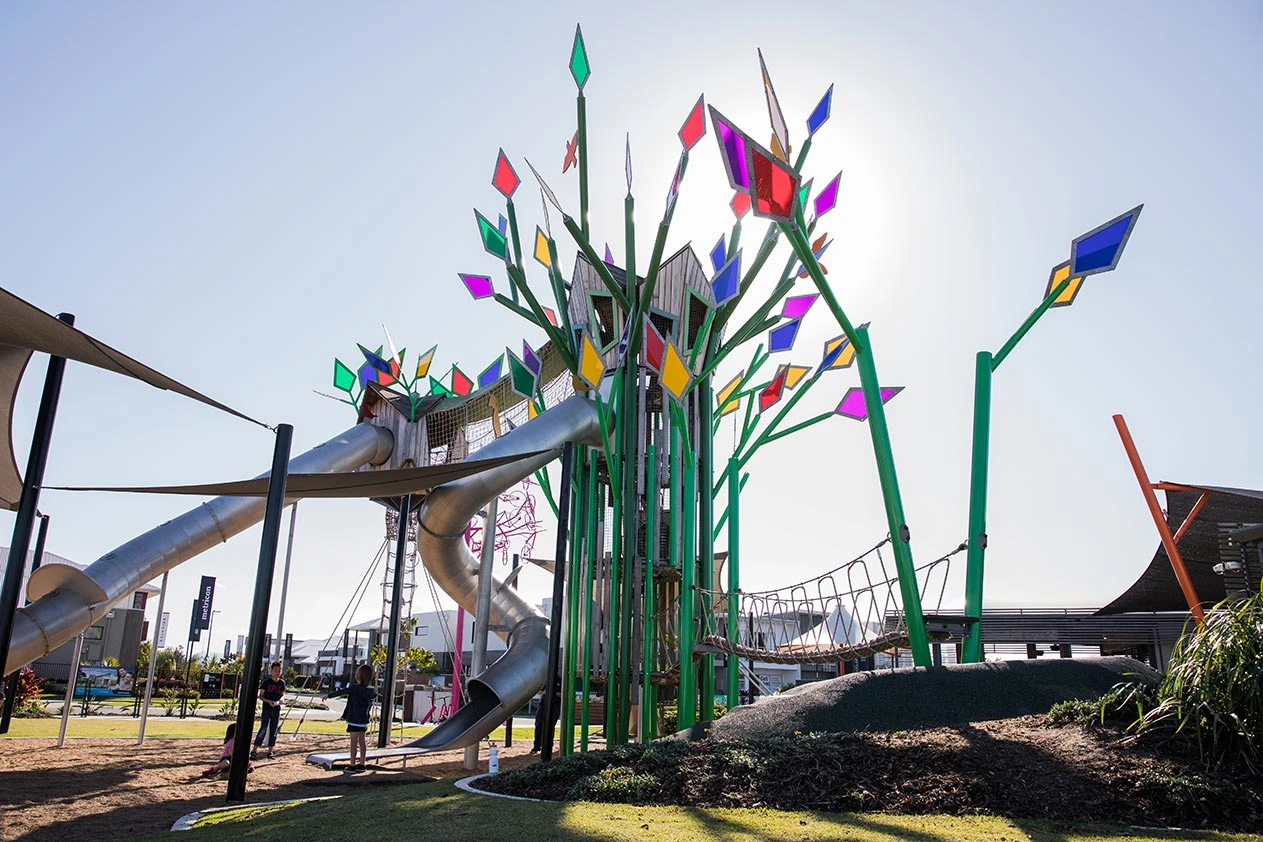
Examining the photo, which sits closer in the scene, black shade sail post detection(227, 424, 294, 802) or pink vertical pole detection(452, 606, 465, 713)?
black shade sail post detection(227, 424, 294, 802)

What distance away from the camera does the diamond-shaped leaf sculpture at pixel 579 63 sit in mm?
12195

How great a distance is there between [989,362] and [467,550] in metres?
9.41

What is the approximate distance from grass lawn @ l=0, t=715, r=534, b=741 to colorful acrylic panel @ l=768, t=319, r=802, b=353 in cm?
1060

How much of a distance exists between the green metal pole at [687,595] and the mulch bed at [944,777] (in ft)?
15.1

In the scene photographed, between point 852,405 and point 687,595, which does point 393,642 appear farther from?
point 852,405

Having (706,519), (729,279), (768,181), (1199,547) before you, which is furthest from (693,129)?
(1199,547)

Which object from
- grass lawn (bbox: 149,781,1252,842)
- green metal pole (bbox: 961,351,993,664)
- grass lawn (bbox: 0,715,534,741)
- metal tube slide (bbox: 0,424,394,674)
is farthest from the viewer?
grass lawn (bbox: 0,715,534,741)

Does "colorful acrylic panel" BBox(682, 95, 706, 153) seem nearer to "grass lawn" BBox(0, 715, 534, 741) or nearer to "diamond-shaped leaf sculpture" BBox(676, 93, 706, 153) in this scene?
"diamond-shaped leaf sculpture" BBox(676, 93, 706, 153)

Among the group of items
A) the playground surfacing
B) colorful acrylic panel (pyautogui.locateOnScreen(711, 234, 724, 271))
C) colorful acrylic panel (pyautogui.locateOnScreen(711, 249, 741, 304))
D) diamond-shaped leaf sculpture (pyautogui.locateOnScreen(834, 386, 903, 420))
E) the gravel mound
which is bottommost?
the playground surfacing

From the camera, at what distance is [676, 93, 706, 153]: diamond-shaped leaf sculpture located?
12.6 m

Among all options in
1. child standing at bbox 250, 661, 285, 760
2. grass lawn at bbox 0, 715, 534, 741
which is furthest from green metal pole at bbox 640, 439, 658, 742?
grass lawn at bbox 0, 715, 534, 741

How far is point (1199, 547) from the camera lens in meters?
16.3

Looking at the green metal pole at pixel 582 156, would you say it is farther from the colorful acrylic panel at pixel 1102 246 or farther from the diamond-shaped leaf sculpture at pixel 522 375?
the colorful acrylic panel at pixel 1102 246

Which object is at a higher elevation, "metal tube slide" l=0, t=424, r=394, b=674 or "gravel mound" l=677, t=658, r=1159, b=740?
"metal tube slide" l=0, t=424, r=394, b=674
